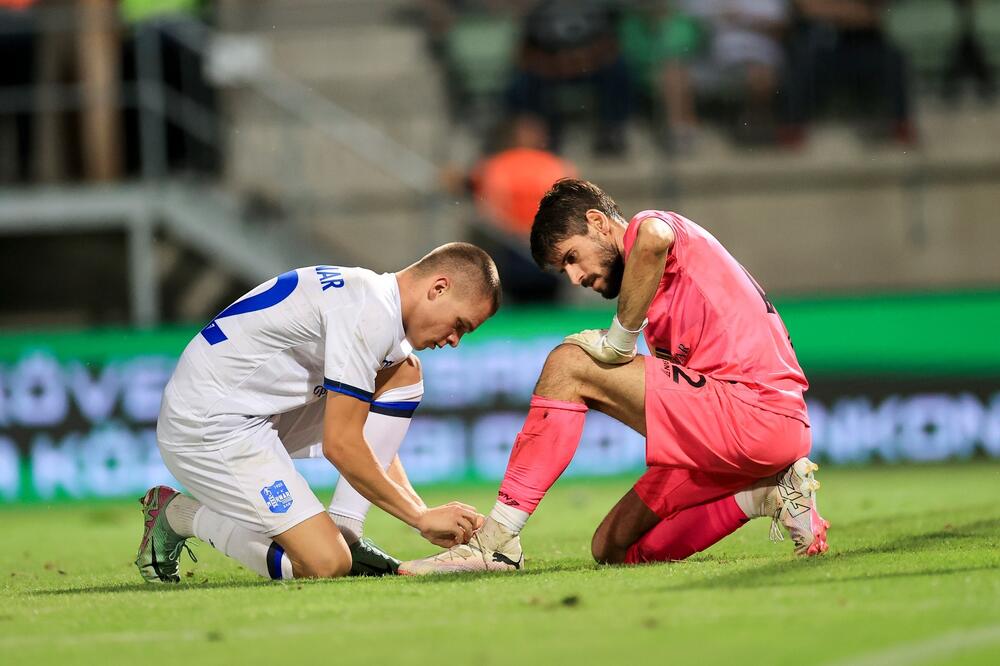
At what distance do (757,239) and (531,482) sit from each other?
409 inches

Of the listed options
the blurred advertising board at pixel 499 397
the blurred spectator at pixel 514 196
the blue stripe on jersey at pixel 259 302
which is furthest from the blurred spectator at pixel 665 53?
the blue stripe on jersey at pixel 259 302

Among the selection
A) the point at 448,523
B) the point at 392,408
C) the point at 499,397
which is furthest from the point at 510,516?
the point at 499,397

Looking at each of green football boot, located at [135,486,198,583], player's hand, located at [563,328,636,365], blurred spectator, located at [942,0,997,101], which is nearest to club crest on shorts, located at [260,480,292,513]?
green football boot, located at [135,486,198,583]

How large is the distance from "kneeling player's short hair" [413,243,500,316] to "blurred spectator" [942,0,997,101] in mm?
10998

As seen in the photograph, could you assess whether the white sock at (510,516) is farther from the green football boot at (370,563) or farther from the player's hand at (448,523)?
the green football boot at (370,563)

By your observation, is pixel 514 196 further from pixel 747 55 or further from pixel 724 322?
pixel 724 322

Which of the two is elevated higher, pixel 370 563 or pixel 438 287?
pixel 438 287

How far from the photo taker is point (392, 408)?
252 inches

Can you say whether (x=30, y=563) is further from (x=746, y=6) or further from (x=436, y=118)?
(x=746, y=6)

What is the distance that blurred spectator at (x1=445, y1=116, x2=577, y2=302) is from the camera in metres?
14.4

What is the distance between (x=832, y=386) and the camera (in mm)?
12289

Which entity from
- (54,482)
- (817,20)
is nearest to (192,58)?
(54,482)

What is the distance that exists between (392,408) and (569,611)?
1.91m

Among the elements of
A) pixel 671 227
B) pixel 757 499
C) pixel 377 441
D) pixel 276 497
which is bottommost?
pixel 757 499
